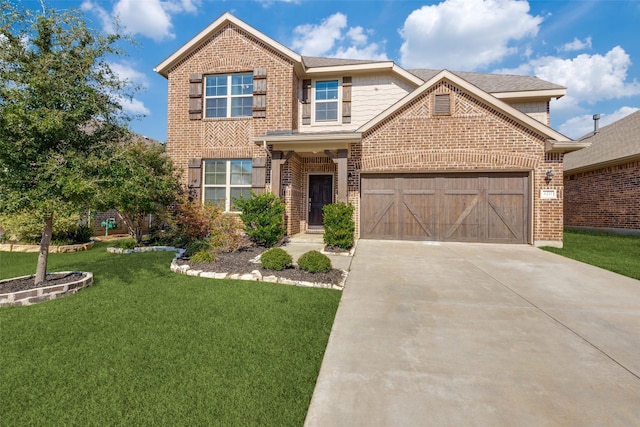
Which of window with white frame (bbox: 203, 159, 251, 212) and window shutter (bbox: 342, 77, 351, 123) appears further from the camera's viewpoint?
window shutter (bbox: 342, 77, 351, 123)

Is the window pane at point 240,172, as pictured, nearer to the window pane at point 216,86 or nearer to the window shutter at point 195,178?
the window shutter at point 195,178

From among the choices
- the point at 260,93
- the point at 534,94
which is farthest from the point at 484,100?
the point at 260,93

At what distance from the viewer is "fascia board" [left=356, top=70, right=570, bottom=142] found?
28.0 ft

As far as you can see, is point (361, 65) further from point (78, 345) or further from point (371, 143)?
point (78, 345)

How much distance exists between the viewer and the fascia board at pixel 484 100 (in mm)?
8531

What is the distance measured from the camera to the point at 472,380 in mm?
2242

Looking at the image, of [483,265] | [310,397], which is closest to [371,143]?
[483,265]

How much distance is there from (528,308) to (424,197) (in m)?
6.05

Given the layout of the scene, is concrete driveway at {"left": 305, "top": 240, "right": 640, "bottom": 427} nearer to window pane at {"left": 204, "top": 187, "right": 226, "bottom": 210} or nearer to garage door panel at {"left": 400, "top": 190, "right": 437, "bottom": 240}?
garage door panel at {"left": 400, "top": 190, "right": 437, "bottom": 240}

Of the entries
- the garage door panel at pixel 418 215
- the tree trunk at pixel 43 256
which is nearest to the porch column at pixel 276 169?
the garage door panel at pixel 418 215

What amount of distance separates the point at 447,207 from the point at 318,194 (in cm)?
460

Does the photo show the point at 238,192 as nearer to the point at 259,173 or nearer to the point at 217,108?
the point at 259,173

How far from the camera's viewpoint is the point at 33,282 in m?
4.55

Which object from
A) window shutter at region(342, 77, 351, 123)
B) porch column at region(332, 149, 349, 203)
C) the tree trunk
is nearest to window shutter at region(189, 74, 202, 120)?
window shutter at region(342, 77, 351, 123)
